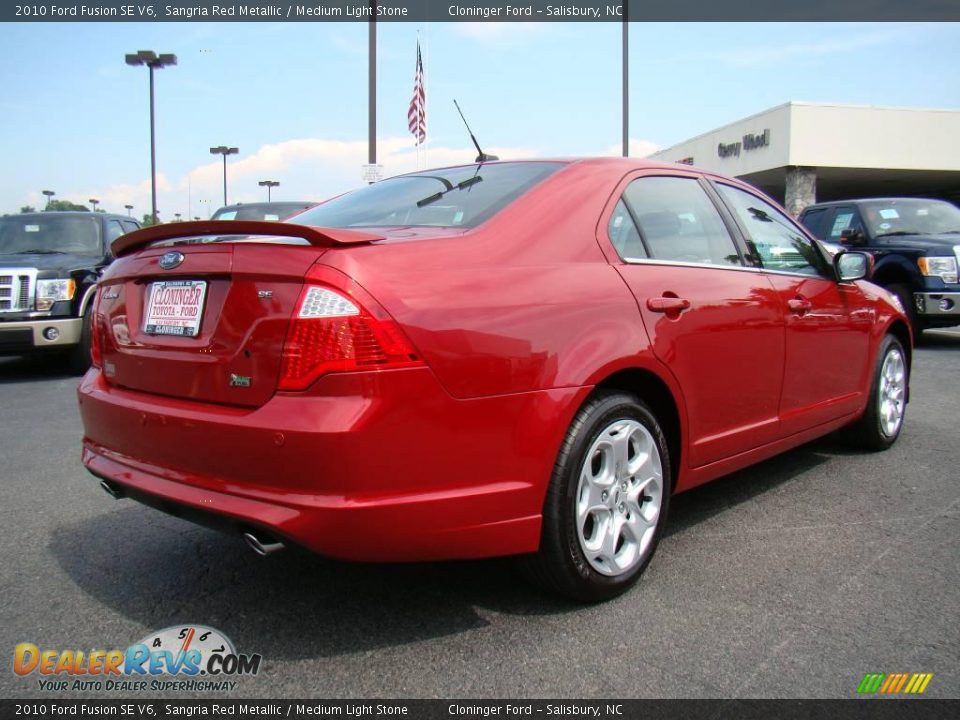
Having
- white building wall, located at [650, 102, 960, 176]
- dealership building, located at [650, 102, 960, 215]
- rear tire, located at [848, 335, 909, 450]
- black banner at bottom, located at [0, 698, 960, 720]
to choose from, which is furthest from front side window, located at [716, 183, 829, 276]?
white building wall, located at [650, 102, 960, 176]

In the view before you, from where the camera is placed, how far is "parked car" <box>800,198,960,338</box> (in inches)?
372

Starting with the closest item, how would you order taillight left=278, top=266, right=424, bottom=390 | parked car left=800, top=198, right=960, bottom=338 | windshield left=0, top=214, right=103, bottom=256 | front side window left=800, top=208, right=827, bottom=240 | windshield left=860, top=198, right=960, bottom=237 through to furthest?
taillight left=278, top=266, right=424, bottom=390, windshield left=0, top=214, right=103, bottom=256, parked car left=800, top=198, right=960, bottom=338, windshield left=860, top=198, right=960, bottom=237, front side window left=800, top=208, right=827, bottom=240

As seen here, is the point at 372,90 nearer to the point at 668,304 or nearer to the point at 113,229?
the point at 113,229

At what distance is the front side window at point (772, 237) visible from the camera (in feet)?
12.8

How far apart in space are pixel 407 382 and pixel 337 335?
236mm

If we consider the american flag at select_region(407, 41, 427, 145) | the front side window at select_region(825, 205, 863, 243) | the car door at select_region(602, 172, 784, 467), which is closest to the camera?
the car door at select_region(602, 172, 784, 467)

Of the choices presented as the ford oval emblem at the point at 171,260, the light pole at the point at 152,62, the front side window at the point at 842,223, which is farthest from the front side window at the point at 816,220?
the light pole at the point at 152,62

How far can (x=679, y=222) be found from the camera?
3.46 meters

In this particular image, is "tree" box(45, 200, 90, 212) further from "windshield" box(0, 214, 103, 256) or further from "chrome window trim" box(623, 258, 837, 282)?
"chrome window trim" box(623, 258, 837, 282)

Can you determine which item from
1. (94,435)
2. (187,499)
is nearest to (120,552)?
(94,435)

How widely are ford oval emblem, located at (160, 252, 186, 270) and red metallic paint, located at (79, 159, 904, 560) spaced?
1.0 inches

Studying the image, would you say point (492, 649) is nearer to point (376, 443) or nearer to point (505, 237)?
point (376, 443)

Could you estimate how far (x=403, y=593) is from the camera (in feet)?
9.57

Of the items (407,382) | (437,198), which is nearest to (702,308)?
(437,198)
